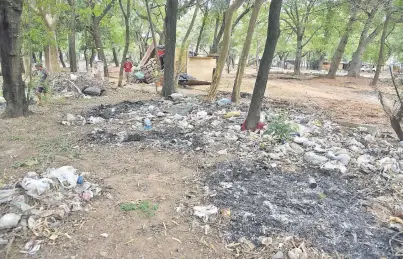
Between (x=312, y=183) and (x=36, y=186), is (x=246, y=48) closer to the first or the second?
(x=312, y=183)

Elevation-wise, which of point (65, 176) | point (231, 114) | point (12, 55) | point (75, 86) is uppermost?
point (12, 55)

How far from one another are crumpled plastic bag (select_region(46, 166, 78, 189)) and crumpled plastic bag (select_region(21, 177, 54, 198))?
0.44 ft

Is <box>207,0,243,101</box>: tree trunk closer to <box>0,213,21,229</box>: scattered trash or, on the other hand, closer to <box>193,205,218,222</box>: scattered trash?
<box>193,205,218,222</box>: scattered trash

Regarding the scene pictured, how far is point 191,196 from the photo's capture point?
3.38m

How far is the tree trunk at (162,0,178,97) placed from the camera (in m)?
9.01

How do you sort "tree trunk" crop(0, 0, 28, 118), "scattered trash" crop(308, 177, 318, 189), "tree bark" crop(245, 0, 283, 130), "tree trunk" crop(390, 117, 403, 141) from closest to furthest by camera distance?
"scattered trash" crop(308, 177, 318, 189) → "tree bark" crop(245, 0, 283, 130) → "tree trunk" crop(390, 117, 403, 141) → "tree trunk" crop(0, 0, 28, 118)

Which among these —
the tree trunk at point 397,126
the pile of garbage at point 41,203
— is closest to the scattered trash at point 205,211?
the pile of garbage at point 41,203

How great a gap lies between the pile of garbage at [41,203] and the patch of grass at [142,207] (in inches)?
14.9

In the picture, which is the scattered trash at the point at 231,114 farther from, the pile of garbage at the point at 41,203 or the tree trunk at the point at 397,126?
the pile of garbage at the point at 41,203

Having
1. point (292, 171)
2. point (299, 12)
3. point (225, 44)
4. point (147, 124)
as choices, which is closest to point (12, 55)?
point (147, 124)

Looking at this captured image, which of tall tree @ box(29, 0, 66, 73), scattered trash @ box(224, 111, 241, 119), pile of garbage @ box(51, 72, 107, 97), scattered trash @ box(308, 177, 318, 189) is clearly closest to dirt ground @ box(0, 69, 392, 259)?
scattered trash @ box(308, 177, 318, 189)

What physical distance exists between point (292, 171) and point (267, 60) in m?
2.16

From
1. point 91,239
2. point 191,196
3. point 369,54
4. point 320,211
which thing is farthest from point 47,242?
point 369,54

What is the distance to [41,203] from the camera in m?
2.94
